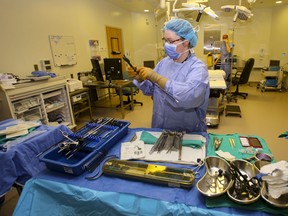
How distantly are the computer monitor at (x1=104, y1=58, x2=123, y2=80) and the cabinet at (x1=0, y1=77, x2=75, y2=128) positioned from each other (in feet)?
3.41

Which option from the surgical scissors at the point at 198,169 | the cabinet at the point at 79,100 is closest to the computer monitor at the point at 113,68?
the cabinet at the point at 79,100

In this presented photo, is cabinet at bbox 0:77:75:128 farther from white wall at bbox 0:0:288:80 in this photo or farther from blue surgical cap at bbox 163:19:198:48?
blue surgical cap at bbox 163:19:198:48

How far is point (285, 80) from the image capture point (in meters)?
5.90

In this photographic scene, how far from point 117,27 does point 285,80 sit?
17.8ft

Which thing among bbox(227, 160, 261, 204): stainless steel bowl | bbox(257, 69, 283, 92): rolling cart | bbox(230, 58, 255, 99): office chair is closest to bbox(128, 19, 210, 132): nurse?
bbox(227, 160, 261, 204): stainless steel bowl

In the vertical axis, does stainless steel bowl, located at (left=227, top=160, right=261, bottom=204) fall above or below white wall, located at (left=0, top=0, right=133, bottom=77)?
below

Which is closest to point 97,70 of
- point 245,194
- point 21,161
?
point 21,161

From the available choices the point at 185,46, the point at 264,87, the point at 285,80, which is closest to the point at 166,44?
the point at 185,46

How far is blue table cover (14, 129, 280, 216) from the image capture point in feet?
2.62

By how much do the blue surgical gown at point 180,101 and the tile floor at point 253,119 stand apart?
1632 millimetres

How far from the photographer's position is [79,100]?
3.58m

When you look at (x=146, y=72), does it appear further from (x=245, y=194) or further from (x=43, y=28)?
(x=43, y=28)

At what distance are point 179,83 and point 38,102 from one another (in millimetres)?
2326

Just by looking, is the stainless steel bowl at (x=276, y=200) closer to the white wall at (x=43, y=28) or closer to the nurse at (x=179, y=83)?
the nurse at (x=179, y=83)
